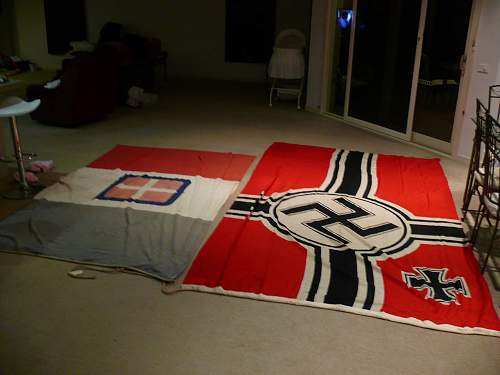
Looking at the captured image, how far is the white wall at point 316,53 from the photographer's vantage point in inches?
274

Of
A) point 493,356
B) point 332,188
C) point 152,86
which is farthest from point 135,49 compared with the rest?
point 493,356

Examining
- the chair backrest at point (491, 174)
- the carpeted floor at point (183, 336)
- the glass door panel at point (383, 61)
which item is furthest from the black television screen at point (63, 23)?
the chair backrest at point (491, 174)

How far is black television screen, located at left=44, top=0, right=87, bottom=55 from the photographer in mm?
9852

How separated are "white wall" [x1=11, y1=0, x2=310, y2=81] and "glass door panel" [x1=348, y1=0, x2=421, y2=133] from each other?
9.02 feet

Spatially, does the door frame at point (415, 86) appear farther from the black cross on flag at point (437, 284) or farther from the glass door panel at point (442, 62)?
the black cross on flag at point (437, 284)

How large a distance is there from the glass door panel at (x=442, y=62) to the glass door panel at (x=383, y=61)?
0.23 meters

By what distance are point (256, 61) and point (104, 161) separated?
5204mm

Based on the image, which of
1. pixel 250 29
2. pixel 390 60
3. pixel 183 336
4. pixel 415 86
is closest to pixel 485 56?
pixel 415 86

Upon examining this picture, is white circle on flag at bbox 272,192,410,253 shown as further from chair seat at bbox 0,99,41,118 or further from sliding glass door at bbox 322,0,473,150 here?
sliding glass door at bbox 322,0,473,150

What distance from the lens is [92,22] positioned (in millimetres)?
10031

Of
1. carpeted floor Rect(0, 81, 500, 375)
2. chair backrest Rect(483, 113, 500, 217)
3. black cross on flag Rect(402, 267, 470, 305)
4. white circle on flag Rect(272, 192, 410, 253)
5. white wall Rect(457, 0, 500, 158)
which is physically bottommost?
carpeted floor Rect(0, 81, 500, 375)

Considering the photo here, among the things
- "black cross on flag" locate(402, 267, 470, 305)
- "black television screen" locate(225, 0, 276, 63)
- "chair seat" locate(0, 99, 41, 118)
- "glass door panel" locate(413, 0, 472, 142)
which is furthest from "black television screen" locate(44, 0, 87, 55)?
"black cross on flag" locate(402, 267, 470, 305)

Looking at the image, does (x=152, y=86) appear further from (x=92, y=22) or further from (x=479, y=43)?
(x=479, y=43)

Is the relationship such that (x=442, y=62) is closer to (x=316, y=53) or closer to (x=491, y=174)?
(x=316, y=53)
